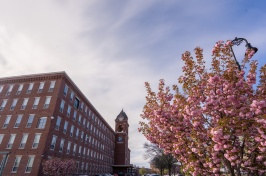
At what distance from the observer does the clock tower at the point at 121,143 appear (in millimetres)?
72688

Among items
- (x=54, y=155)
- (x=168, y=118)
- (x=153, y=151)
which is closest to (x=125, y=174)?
(x=153, y=151)

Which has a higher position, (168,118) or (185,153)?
(168,118)

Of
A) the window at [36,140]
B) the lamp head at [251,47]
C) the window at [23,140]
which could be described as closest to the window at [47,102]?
the window at [36,140]

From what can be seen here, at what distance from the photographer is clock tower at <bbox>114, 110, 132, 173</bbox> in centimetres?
7269

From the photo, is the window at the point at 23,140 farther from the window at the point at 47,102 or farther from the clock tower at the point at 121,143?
the clock tower at the point at 121,143

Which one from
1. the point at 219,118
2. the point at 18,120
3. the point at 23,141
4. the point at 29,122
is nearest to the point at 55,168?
the point at 23,141

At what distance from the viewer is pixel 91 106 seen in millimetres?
47844

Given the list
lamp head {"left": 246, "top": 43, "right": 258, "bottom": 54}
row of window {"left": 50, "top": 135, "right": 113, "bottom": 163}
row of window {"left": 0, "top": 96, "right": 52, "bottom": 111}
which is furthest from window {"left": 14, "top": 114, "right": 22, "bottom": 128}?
lamp head {"left": 246, "top": 43, "right": 258, "bottom": 54}

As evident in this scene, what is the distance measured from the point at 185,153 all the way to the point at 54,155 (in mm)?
27827

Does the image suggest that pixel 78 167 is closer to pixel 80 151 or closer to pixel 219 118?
pixel 80 151

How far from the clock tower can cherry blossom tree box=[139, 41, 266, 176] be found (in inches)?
2704

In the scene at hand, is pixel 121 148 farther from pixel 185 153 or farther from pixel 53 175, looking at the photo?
pixel 185 153

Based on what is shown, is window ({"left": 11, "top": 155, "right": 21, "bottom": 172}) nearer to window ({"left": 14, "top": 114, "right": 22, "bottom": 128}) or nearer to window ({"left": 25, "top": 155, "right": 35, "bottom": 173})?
window ({"left": 25, "top": 155, "right": 35, "bottom": 173})

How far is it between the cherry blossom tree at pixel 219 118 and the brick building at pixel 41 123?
22.4m
